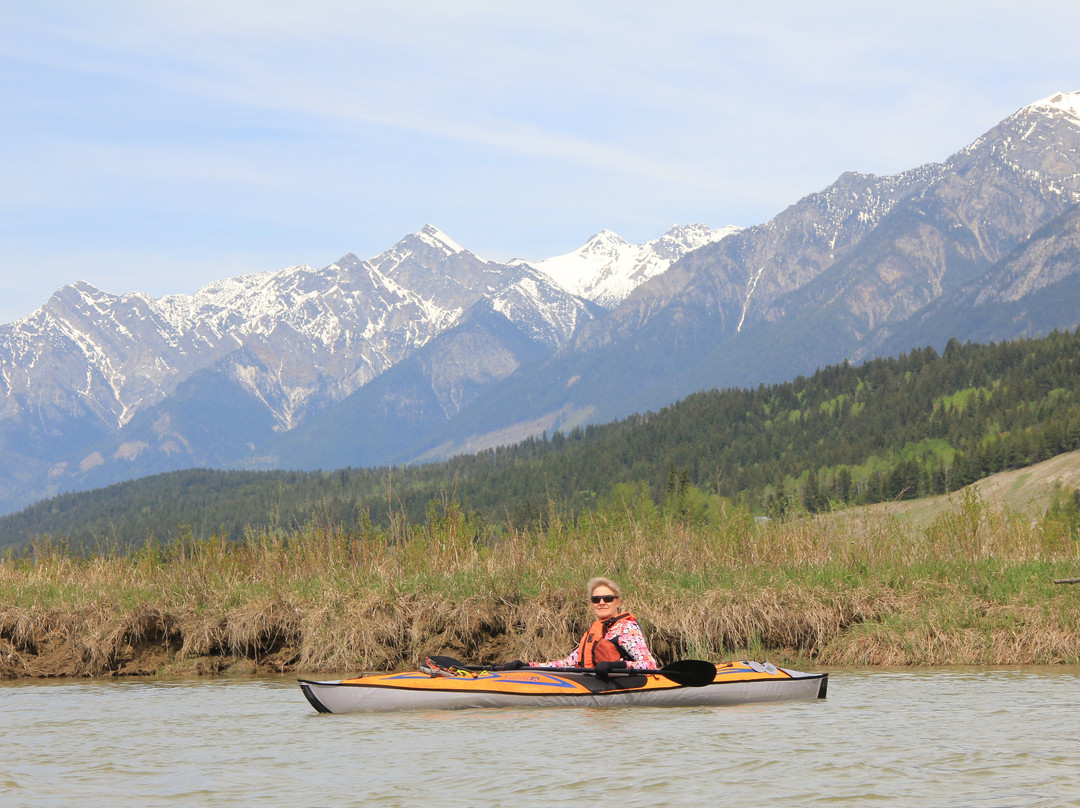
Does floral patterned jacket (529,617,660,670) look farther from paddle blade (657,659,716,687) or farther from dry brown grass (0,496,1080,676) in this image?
dry brown grass (0,496,1080,676)

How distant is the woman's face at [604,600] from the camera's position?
1617 cm

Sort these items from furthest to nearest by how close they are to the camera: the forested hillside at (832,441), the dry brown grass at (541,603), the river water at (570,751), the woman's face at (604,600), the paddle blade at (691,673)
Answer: the forested hillside at (832,441), the dry brown grass at (541,603), the woman's face at (604,600), the paddle blade at (691,673), the river water at (570,751)

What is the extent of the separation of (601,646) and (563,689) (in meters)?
0.86

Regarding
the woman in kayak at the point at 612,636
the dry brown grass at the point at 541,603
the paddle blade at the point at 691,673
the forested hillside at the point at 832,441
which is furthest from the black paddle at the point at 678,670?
the forested hillside at the point at 832,441

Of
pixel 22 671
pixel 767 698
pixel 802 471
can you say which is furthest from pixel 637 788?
pixel 802 471

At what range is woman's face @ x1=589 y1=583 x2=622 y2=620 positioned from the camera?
53.1ft

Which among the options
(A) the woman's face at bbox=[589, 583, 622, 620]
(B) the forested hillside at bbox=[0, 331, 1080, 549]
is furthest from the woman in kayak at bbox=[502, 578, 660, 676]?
(B) the forested hillside at bbox=[0, 331, 1080, 549]

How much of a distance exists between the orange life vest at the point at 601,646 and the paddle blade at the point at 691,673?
2.30 ft

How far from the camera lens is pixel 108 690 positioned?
60.7 ft

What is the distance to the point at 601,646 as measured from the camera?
1622 centimetres

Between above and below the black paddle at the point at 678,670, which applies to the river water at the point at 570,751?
below

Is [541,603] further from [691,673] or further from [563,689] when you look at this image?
[691,673]

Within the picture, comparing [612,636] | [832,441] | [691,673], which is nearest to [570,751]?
[691,673]

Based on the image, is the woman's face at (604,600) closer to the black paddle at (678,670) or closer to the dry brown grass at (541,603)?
the black paddle at (678,670)
